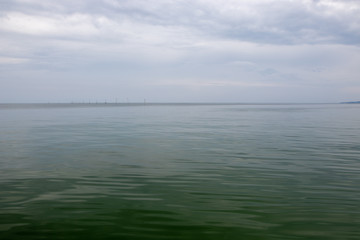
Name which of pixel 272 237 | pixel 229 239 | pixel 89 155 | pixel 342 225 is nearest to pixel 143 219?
pixel 229 239

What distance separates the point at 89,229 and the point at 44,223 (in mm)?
1482

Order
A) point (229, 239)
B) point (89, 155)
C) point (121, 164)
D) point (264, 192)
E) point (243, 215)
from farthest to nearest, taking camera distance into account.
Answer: point (89, 155) → point (121, 164) → point (264, 192) → point (243, 215) → point (229, 239)

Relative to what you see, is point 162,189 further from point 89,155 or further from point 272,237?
point 89,155

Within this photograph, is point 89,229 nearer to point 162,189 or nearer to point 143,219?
point 143,219

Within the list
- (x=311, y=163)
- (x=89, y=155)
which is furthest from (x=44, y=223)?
(x=311, y=163)

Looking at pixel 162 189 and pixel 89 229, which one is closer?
pixel 89 229

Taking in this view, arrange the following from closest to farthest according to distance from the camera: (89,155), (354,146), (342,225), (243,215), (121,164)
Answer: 1. (342,225)
2. (243,215)
3. (121,164)
4. (89,155)
5. (354,146)

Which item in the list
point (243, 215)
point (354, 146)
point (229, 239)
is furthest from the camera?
point (354, 146)

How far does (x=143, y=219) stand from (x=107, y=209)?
1.49 metres

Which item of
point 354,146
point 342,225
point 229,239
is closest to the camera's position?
point 229,239

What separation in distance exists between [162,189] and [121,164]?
5.22m

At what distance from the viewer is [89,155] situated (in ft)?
60.0

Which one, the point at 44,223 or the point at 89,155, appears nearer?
the point at 44,223

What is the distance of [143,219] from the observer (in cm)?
831
